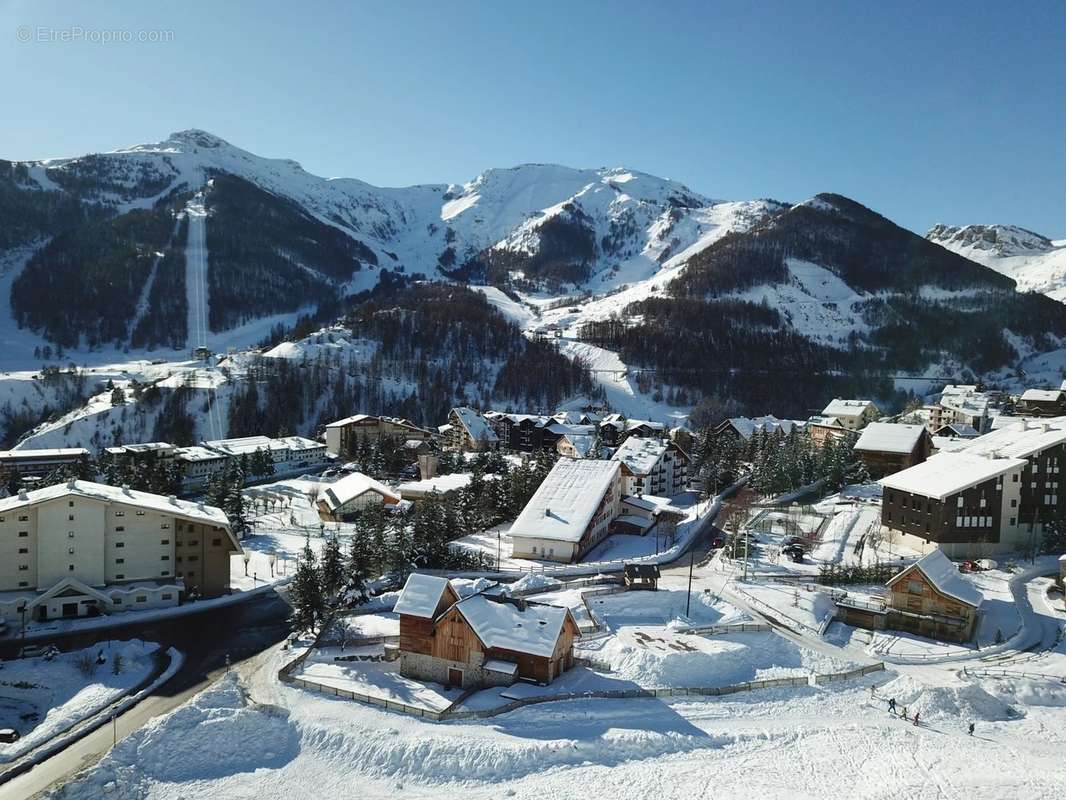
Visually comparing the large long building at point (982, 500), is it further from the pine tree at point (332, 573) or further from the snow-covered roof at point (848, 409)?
the snow-covered roof at point (848, 409)

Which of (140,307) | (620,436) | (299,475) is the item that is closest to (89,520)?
(299,475)

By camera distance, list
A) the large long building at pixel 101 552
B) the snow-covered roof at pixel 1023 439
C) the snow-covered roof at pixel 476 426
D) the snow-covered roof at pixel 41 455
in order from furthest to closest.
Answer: the snow-covered roof at pixel 476 426, the snow-covered roof at pixel 41 455, the snow-covered roof at pixel 1023 439, the large long building at pixel 101 552

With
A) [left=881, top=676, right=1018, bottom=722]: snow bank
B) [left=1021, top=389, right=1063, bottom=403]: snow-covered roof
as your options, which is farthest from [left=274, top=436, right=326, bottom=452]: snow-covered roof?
[left=1021, top=389, right=1063, bottom=403]: snow-covered roof

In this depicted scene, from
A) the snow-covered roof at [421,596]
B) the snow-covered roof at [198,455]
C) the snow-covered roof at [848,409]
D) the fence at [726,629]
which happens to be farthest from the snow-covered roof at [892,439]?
the snow-covered roof at [198,455]

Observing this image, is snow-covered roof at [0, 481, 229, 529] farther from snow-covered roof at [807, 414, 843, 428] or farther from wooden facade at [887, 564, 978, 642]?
snow-covered roof at [807, 414, 843, 428]

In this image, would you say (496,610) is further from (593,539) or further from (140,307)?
(140,307)

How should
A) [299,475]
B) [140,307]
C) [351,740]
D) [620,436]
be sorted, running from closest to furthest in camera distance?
[351,740], [299,475], [620,436], [140,307]
